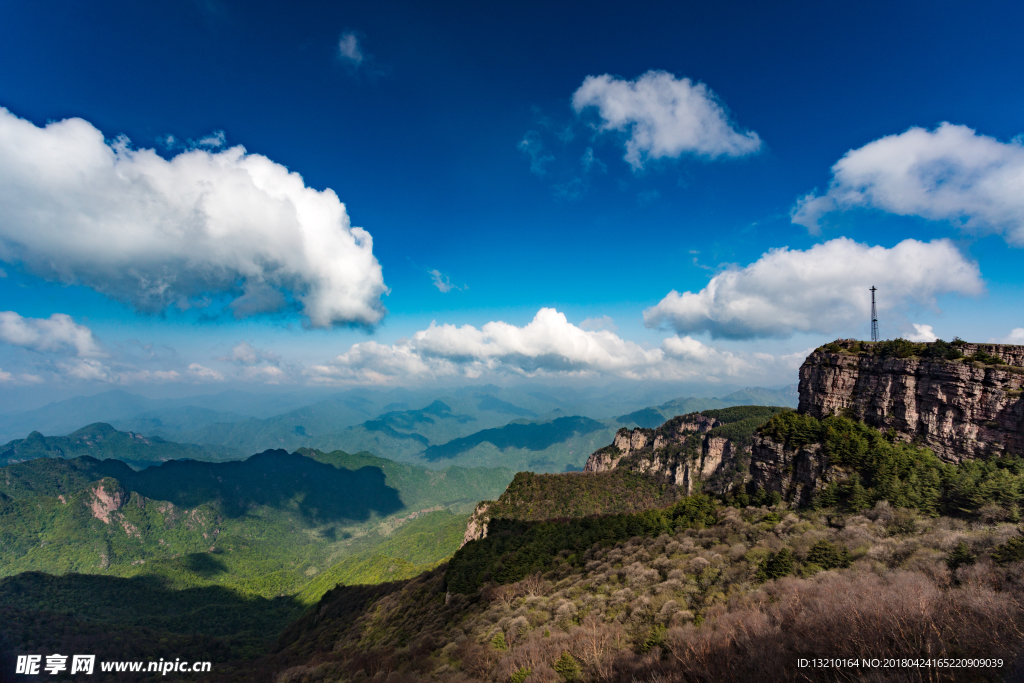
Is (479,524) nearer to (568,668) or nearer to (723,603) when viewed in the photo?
(723,603)

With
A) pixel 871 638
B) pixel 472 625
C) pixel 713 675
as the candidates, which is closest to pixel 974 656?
pixel 871 638

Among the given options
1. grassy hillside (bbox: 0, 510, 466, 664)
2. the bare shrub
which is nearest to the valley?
the bare shrub

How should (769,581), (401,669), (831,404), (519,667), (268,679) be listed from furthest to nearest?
1. (268,679)
2. (831,404)
3. (401,669)
4. (769,581)
5. (519,667)

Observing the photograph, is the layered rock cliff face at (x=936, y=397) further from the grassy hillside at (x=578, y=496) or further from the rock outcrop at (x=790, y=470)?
the grassy hillside at (x=578, y=496)

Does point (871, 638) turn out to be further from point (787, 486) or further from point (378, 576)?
point (378, 576)

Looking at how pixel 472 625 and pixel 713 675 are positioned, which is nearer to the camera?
pixel 713 675

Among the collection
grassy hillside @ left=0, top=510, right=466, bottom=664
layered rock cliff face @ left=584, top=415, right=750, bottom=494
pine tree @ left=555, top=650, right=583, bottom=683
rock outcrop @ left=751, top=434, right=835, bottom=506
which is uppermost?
rock outcrop @ left=751, top=434, right=835, bottom=506

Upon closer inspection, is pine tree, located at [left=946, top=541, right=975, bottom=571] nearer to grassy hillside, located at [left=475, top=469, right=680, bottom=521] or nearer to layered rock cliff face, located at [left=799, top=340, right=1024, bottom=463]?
layered rock cliff face, located at [left=799, top=340, right=1024, bottom=463]

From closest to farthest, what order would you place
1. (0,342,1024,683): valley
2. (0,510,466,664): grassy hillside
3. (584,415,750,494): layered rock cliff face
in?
1. (0,342,1024,683): valley
2. (0,510,466,664): grassy hillside
3. (584,415,750,494): layered rock cliff face
